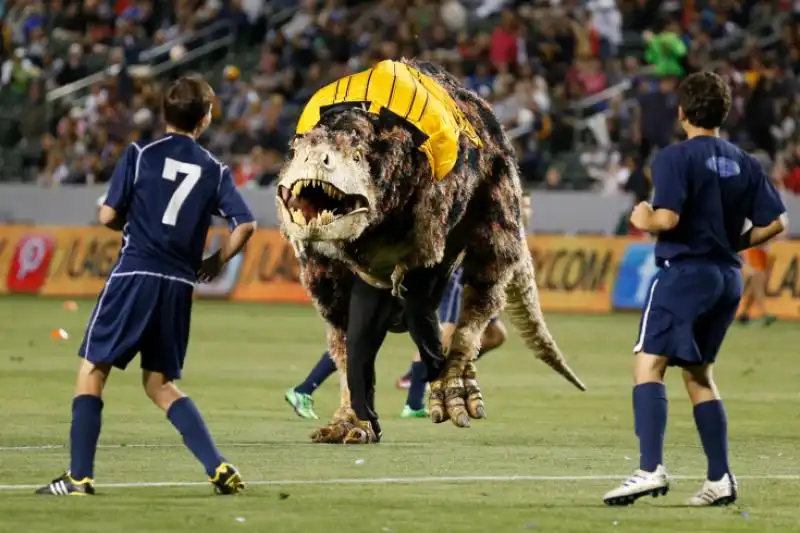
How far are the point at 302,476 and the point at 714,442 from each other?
222 cm

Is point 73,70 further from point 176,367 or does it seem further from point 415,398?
point 176,367

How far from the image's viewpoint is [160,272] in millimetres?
8336

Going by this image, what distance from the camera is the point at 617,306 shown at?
25203mm

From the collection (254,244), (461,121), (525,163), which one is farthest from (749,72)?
(461,121)

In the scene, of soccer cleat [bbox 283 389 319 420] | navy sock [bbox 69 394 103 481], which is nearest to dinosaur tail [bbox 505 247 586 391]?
soccer cleat [bbox 283 389 319 420]

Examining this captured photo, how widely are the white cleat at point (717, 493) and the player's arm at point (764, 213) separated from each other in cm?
112

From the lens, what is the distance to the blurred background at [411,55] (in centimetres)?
Result: 2680

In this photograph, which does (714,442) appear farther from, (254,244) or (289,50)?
(289,50)

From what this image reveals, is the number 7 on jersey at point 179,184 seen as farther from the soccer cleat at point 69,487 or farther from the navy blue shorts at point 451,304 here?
the navy blue shorts at point 451,304

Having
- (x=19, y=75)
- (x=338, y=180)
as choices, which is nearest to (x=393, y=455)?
(x=338, y=180)

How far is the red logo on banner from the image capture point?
2725cm

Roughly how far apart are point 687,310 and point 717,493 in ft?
2.89

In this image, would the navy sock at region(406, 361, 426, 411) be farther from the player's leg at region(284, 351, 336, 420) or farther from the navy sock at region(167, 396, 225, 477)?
the navy sock at region(167, 396, 225, 477)

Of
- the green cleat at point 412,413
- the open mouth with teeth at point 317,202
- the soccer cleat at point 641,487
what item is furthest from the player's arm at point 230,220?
the green cleat at point 412,413
